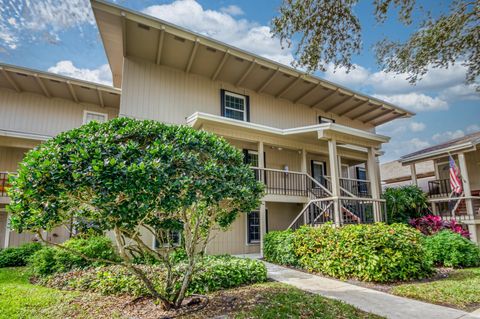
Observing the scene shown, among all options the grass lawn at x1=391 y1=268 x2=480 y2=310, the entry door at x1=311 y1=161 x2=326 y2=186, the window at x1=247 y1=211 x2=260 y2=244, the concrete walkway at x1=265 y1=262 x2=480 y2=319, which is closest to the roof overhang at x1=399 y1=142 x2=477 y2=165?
the entry door at x1=311 y1=161 x2=326 y2=186

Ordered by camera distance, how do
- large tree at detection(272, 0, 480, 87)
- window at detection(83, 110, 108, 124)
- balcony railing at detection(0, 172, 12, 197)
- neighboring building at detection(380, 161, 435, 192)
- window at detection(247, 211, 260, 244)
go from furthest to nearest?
1. neighboring building at detection(380, 161, 435, 192)
2. window at detection(83, 110, 108, 124)
3. window at detection(247, 211, 260, 244)
4. balcony railing at detection(0, 172, 12, 197)
5. large tree at detection(272, 0, 480, 87)

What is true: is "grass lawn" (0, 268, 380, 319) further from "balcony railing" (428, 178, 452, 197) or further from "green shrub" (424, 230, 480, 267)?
"balcony railing" (428, 178, 452, 197)

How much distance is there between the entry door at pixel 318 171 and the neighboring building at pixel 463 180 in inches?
195

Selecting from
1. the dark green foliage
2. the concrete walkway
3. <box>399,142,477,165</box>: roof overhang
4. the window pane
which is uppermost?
the window pane

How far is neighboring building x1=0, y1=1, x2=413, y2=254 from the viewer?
10.3m

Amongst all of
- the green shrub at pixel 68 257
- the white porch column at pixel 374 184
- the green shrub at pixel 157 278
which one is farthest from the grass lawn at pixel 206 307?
the white porch column at pixel 374 184

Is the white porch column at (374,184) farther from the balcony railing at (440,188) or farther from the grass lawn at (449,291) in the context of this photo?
the balcony railing at (440,188)

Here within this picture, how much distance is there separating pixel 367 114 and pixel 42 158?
669 inches

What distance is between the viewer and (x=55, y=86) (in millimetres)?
12016

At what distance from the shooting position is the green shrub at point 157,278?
572 centimetres

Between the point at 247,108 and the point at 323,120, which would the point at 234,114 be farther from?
the point at 323,120

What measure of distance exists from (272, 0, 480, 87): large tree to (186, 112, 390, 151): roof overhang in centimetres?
308

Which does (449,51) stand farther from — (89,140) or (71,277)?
(71,277)

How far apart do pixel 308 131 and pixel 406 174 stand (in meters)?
14.8
